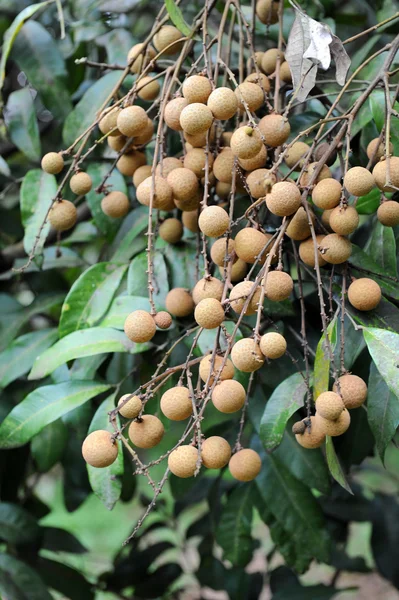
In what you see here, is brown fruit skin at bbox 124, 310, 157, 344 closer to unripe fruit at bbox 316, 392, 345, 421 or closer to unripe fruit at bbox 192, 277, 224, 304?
unripe fruit at bbox 192, 277, 224, 304

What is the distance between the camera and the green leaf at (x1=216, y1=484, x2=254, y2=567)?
3.19ft

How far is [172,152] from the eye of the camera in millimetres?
939

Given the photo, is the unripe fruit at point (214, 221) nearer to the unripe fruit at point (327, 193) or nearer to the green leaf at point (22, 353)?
the unripe fruit at point (327, 193)

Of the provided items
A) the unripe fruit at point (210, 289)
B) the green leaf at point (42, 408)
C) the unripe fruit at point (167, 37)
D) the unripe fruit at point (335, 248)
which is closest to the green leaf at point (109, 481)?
the green leaf at point (42, 408)

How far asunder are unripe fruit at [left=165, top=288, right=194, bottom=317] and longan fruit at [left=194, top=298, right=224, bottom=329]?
0.16m

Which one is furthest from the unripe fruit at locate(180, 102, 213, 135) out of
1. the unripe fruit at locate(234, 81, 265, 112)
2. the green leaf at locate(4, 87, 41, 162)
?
the green leaf at locate(4, 87, 41, 162)

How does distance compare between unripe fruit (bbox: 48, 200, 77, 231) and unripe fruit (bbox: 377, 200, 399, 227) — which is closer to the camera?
unripe fruit (bbox: 377, 200, 399, 227)

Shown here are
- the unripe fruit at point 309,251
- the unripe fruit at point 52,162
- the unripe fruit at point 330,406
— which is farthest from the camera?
the unripe fruit at point 52,162

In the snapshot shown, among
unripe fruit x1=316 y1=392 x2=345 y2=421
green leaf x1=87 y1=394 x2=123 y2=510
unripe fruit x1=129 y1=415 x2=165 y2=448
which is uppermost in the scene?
unripe fruit x1=316 y1=392 x2=345 y2=421

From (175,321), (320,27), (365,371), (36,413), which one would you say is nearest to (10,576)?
(36,413)

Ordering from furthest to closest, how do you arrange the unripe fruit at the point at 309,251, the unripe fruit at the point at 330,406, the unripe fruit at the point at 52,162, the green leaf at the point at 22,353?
the green leaf at the point at 22,353, the unripe fruit at the point at 52,162, the unripe fruit at the point at 309,251, the unripe fruit at the point at 330,406

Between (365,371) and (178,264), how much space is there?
29 cm

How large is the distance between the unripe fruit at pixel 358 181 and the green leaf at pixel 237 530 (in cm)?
59

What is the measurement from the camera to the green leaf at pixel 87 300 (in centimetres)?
79
